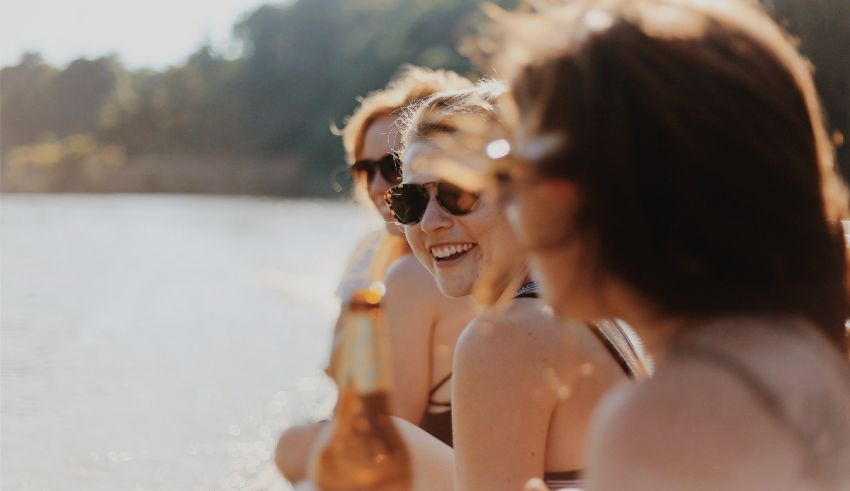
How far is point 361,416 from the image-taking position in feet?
6.54

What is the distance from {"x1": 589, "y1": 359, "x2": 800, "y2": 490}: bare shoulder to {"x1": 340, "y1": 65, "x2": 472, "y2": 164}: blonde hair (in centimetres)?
267

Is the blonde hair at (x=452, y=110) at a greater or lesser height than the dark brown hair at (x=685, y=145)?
greater

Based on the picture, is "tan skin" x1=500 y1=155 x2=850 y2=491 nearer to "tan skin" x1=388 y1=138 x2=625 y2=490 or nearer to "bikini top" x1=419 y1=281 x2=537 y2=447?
Result: "tan skin" x1=388 y1=138 x2=625 y2=490

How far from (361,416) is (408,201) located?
2.36 feet

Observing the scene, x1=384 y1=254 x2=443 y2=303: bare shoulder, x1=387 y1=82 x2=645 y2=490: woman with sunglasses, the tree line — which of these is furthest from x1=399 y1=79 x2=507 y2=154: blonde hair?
the tree line

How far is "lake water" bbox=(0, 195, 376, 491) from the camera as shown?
17.3 feet

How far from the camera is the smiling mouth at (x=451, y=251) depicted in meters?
2.48

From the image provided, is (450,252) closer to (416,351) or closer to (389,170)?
(416,351)

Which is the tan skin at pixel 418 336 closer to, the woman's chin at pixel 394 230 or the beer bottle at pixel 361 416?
the woman's chin at pixel 394 230

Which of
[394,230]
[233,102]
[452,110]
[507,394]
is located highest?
[233,102]

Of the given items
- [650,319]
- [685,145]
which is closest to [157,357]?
[650,319]

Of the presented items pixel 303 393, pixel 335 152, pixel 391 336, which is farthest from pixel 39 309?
pixel 335 152

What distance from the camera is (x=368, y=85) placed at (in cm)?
4438

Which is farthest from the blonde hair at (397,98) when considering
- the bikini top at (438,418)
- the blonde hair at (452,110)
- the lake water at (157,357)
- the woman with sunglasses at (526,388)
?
the woman with sunglasses at (526,388)
